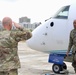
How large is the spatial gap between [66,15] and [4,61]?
192 inches

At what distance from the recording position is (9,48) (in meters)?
5.45

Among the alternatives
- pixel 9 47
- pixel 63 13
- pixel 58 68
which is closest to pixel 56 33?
pixel 63 13

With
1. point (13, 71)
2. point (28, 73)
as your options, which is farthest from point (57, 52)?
point (13, 71)

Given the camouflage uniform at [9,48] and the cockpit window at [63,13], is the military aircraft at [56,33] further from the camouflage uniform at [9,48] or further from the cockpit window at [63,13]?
the camouflage uniform at [9,48]

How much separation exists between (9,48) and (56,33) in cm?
458

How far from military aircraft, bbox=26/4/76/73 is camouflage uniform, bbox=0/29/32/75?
433 centimetres

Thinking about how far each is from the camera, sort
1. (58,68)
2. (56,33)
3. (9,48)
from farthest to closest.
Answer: (58,68) → (56,33) → (9,48)

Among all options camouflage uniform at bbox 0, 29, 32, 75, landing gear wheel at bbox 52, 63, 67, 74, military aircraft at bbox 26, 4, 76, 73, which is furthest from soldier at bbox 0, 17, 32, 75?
landing gear wheel at bbox 52, 63, 67, 74

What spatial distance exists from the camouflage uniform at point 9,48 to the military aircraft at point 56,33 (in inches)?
171

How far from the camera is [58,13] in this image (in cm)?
1032

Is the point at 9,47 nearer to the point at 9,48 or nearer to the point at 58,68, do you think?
the point at 9,48

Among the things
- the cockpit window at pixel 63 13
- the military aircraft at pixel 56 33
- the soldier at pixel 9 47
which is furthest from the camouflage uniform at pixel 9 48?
the cockpit window at pixel 63 13

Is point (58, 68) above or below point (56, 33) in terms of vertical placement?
below

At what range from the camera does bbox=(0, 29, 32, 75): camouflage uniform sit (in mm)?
5406
